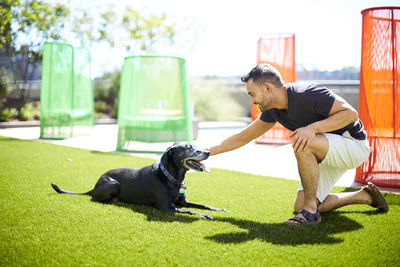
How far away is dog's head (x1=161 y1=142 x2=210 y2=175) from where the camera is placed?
3.24 metres

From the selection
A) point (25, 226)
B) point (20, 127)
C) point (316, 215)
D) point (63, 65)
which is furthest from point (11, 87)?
point (316, 215)

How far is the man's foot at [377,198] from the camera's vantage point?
10.9 ft

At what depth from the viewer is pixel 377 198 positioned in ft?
11.0

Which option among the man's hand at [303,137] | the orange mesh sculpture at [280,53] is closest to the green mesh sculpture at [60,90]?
the orange mesh sculpture at [280,53]

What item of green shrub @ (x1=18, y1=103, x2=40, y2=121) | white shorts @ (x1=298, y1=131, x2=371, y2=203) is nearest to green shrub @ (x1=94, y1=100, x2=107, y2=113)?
green shrub @ (x1=18, y1=103, x2=40, y2=121)

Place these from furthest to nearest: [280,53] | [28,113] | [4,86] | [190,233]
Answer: [4,86] < [28,113] < [280,53] < [190,233]

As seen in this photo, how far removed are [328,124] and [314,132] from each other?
0.14 metres

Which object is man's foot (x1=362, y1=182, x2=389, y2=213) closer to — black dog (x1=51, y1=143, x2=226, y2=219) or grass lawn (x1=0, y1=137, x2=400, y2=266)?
grass lawn (x1=0, y1=137, x2=400, y2=266)

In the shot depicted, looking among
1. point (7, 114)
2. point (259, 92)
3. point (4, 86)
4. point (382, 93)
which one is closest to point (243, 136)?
point (259, 92)

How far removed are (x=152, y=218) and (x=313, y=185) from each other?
4.60ft

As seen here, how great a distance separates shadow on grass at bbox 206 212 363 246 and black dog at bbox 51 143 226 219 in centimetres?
44

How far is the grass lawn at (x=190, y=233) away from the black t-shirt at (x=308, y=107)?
82 cm

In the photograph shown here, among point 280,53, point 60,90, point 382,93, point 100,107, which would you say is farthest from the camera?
point 100,107

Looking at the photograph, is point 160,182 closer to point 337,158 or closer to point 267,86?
point 267,86
